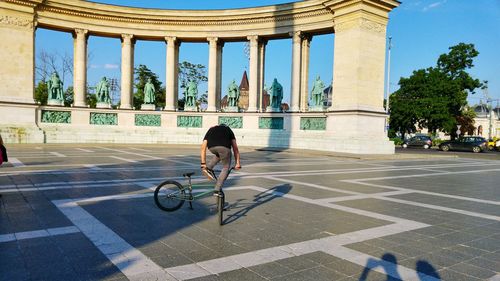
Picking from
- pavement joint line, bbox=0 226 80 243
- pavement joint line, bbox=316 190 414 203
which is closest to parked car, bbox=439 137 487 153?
pavement joint line, bbox=316 190 414 203

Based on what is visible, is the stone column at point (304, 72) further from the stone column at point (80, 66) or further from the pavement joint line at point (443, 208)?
the pavement joint line at point (443, 208)

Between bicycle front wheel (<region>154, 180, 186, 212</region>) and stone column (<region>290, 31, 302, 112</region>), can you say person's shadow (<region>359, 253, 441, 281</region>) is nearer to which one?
bicycle front wheel (<region>154, 180, 186, 212</region>)

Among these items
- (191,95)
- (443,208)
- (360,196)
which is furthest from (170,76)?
(443,208)

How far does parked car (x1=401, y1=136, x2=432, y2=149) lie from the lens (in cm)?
5174

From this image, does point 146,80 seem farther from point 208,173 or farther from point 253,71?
point 208,173

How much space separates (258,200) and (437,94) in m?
65.2

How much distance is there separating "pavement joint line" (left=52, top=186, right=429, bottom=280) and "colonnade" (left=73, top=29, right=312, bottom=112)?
86.0ft

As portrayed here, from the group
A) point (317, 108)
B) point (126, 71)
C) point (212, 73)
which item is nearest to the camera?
point (317, 108)

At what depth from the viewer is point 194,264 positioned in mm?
4855

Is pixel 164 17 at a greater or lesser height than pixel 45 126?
greater

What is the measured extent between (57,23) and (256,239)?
32.4 m

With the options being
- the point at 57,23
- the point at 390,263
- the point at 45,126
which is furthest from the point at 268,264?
the point at 57,23

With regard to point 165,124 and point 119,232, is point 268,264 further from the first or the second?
point 165,124

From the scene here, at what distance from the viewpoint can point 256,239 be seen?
19.8 ft
